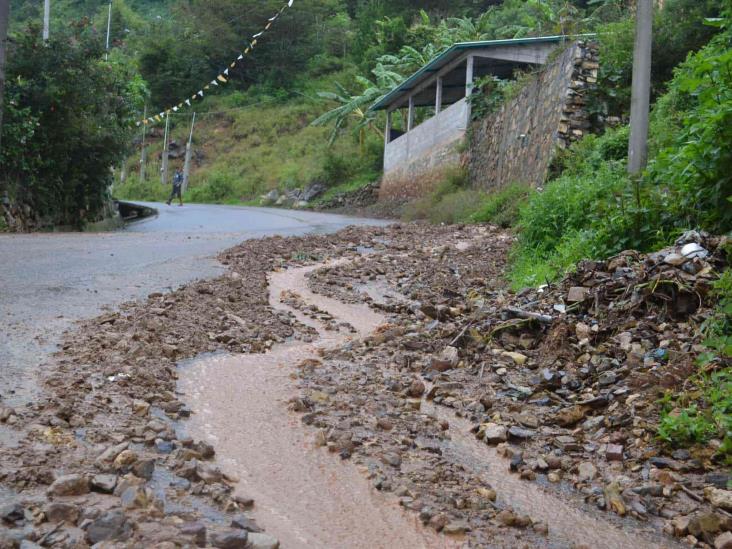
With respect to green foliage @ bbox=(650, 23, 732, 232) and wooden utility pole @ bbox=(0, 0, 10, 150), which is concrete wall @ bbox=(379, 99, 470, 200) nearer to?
wooden utility pole @ bbox=(0, 0, 10, 150)

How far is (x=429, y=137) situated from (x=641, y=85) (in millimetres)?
17694

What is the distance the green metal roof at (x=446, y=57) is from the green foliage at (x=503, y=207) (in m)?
4.53

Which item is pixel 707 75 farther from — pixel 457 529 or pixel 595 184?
pixel 457 529

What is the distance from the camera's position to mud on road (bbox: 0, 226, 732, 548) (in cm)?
308

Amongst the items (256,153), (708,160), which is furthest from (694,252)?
(256,153)

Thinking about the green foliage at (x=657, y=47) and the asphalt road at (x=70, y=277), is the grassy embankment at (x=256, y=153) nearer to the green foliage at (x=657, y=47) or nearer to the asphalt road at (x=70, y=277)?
the green foliage at (x=657, y=47)

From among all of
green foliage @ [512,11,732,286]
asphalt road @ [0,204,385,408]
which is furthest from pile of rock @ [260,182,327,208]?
green foliage @ [512,11,732,286]

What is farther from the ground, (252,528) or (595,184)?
(595,184)

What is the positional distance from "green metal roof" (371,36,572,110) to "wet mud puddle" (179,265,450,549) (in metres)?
15.6

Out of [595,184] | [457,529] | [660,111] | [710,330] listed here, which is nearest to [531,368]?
[710,330]

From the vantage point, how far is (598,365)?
A: 5.32 metres

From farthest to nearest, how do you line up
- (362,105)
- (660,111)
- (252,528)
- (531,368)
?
(362,105), (660,111), (531,368), (252,528)

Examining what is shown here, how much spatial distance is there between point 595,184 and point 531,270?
6.16ft

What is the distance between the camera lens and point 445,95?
100 ft
